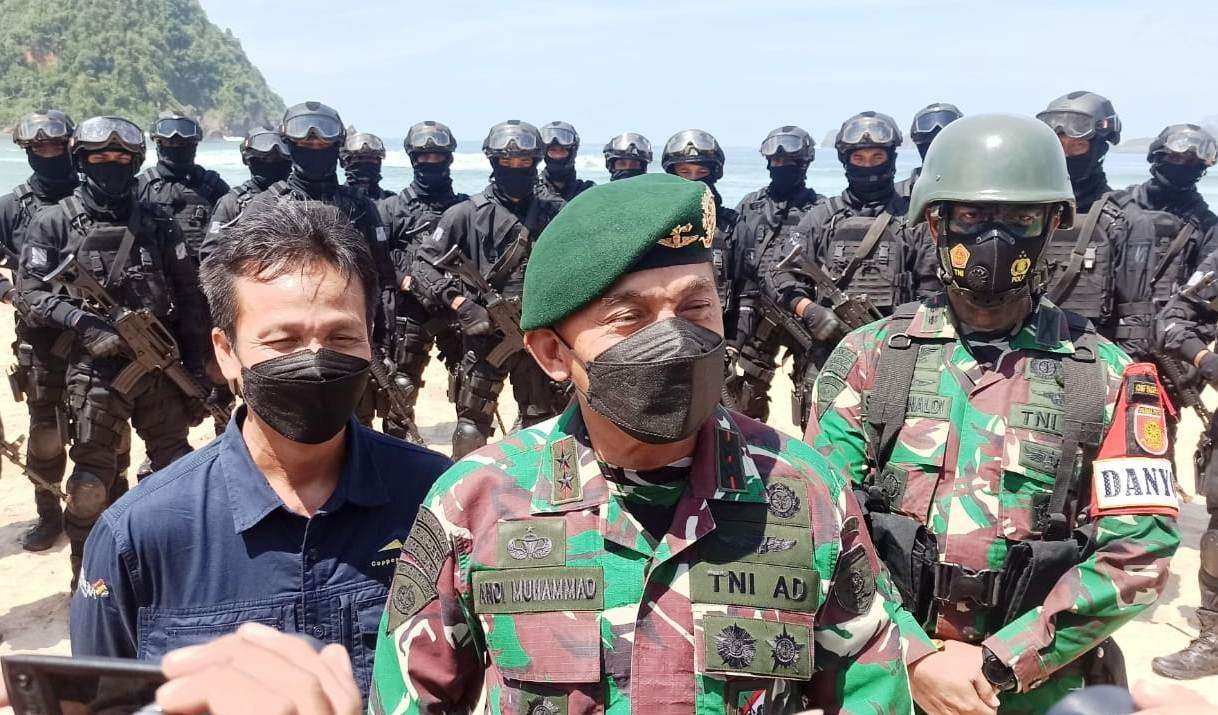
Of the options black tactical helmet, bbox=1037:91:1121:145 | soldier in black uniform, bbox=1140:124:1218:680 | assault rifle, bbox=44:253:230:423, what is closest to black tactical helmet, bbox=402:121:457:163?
assault rifle, bbox=44:253:230:423

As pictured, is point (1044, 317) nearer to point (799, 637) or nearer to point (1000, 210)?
point (1000, 210)

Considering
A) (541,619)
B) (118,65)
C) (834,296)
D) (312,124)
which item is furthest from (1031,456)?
(118,65)

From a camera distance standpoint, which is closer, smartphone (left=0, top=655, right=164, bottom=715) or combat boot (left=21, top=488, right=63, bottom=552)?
smartphone (left=0, top=655, right=164, bottom=715)

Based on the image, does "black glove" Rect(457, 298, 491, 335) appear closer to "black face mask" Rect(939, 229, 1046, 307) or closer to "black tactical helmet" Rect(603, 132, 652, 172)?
"black tactical helmet" Rect(603, 132, 652, 172)

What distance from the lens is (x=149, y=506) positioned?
1.78 meters

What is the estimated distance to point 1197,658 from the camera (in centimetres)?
443

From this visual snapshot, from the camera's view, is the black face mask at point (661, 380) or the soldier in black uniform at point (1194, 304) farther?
the soldier in black uniform at point (1194, 304)

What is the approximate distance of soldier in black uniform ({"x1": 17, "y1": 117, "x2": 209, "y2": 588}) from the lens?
524 cm

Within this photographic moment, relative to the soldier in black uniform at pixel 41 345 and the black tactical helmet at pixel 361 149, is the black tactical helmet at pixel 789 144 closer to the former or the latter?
the black tactical helmet at pixel 361 149

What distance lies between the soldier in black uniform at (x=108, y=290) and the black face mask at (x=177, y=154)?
→ 6.13ft

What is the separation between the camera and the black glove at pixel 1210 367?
4.96 meters

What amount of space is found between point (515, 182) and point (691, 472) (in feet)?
19.5

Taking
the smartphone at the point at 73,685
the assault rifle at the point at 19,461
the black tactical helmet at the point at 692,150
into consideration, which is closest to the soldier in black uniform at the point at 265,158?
the assault rifle at the point at 19,461

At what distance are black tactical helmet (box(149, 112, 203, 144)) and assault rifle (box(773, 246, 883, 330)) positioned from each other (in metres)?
4.81
